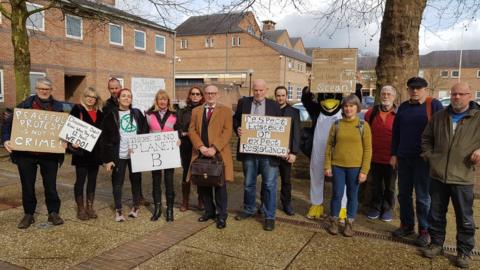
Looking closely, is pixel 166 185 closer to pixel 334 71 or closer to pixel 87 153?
pixel 87 153

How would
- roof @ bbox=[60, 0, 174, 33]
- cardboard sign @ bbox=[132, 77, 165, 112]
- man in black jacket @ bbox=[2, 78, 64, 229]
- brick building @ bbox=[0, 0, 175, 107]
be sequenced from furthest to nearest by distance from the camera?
brick building @ bbox=[0, 0, 175, 107]
roof @ bbox=[60, 0, 174, 33]
cardboard sign @ bbox=[132, 77, 165, 112]
man in black jacket @ bbox=[2, 78, 64, 229]

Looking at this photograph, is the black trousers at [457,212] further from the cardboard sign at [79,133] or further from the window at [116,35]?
the window at [116,35]

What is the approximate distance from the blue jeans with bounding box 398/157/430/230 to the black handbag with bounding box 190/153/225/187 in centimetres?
231

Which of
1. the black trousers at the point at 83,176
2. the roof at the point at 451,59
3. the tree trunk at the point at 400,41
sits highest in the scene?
the roof at the point at 451,59

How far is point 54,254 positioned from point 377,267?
3.52 meters

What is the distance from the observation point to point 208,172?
4949mm

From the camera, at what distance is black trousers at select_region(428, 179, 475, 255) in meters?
4.02

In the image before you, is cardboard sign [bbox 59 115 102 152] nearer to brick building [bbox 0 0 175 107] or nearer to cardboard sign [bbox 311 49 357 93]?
cardboard sign [bbox 311 49 357 93]

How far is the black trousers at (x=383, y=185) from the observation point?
223 inches

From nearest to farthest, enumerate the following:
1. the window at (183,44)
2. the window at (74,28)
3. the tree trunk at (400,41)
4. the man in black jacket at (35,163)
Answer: the man in black jacket at (35,163), the tree trunk at (400,41), the window at (74,28), the window at (183,44)

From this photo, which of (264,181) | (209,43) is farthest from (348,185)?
(209,43)

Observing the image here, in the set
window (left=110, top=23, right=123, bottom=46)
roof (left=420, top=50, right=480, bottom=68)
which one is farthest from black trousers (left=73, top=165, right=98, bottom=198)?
roof (left=420, top=50, right=480, bottom=68)

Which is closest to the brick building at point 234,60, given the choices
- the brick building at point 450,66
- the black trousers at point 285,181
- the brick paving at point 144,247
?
the brick building at point 450,66

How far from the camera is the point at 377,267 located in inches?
159
